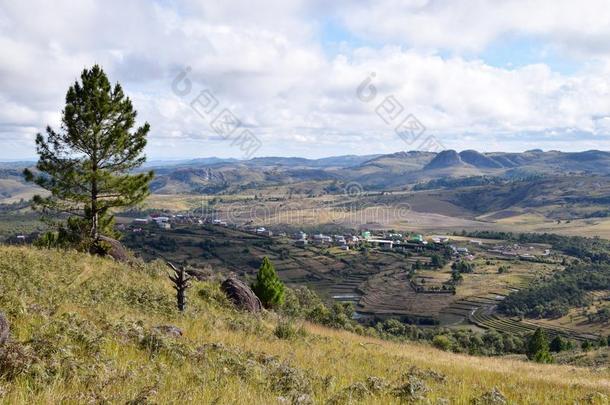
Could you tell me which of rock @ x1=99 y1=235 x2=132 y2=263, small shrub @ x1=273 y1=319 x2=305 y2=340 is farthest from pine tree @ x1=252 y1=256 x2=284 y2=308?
small shrub @ x1=273 y1=319 x2=305 y2=340

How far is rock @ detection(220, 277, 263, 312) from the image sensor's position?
27703 millimetres

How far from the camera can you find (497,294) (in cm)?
14562

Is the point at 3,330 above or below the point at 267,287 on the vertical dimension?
above

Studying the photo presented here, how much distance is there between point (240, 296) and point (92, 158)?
14.8 m

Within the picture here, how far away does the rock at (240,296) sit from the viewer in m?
27.7

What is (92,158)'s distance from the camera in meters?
32.4

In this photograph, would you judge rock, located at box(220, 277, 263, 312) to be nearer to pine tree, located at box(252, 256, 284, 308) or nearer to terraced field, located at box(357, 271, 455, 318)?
pine tree, located at box(252, 256, 284, 308)

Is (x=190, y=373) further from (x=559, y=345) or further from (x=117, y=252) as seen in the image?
(x=559, y=345)

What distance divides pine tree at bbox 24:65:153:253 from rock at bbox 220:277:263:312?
9645 millimetres

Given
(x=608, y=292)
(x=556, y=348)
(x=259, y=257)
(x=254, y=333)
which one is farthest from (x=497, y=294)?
(x=254, y=333)

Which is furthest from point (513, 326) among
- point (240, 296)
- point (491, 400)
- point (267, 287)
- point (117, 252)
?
point (491, 400)

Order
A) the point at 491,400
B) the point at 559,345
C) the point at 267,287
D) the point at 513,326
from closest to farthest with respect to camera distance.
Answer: the point at 491,400, the point at 267,287, the point at 559,345, the point at 513,326

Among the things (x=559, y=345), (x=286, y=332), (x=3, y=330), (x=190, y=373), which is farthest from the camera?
(x=559, y=345)

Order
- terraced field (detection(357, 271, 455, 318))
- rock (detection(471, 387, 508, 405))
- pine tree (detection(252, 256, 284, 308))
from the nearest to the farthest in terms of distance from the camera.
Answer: rock (detection(471, 387, 508, 405)) → pine tree (detection(252, 256, 284, 308)) → terraced field (detection(357, 271, 455, 318))
